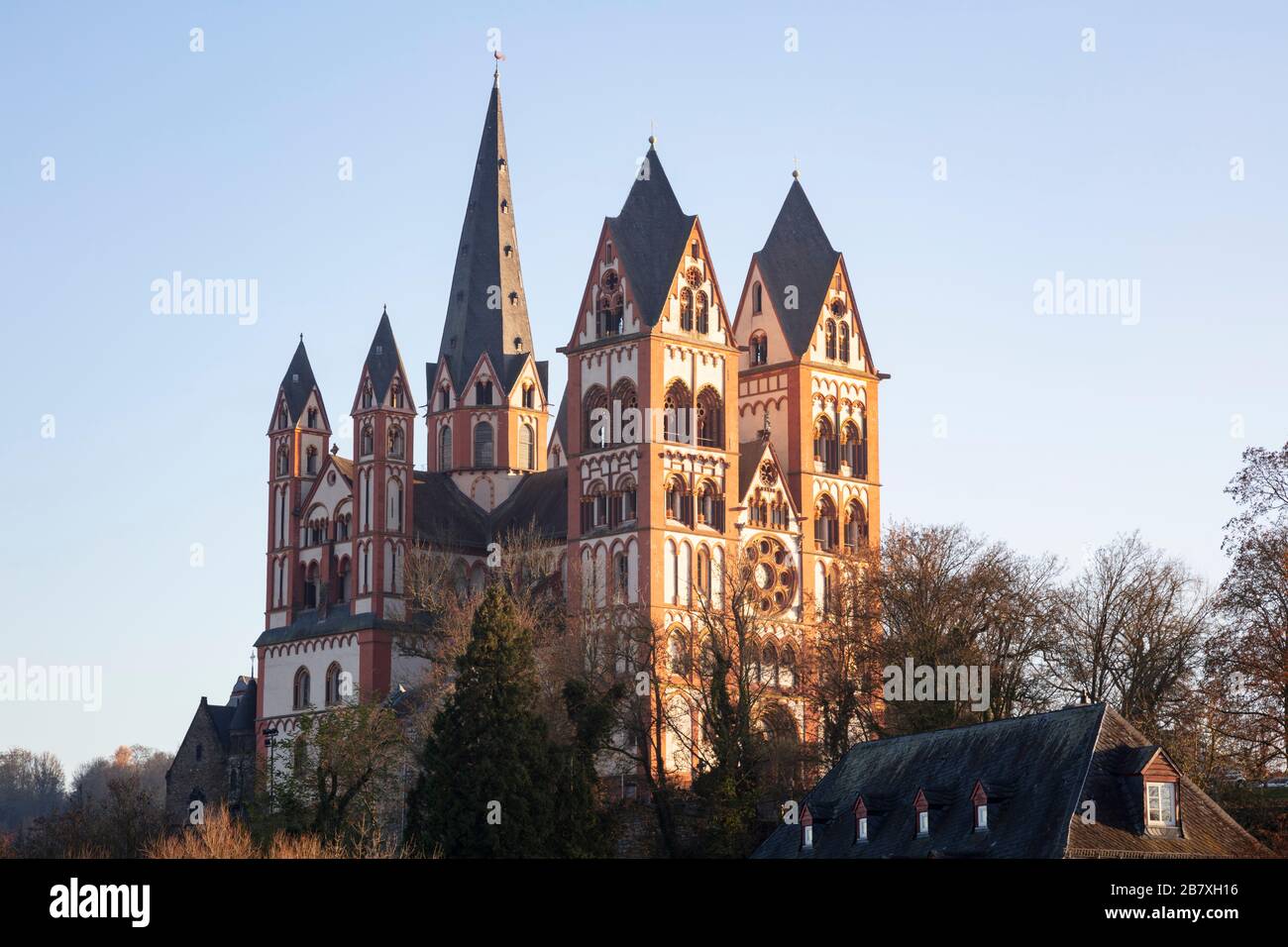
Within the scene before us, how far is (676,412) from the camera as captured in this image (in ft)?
347

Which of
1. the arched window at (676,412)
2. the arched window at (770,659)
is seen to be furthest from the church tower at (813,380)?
the arched window at (770,659)

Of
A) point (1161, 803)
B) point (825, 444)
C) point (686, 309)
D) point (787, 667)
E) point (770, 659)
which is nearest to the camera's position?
point (1161, 803)

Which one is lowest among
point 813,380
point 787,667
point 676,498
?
point 787,667

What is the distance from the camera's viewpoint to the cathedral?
10481 cm

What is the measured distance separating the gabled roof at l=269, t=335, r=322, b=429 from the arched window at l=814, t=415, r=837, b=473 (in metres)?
25.4

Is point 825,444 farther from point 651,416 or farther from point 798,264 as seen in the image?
point 651,416

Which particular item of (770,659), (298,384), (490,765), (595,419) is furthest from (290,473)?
(490,765)

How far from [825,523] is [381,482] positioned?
2082 centimetres

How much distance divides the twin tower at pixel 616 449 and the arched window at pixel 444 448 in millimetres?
148

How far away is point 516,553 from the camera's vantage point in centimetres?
10775

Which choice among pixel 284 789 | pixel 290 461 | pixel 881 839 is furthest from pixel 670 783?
pixel 290 461

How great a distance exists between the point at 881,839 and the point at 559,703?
69.7 ft

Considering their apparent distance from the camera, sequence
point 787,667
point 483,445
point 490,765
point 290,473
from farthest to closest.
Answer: point 483,445 → point 290,473 → point 787,667 → point 490,765
